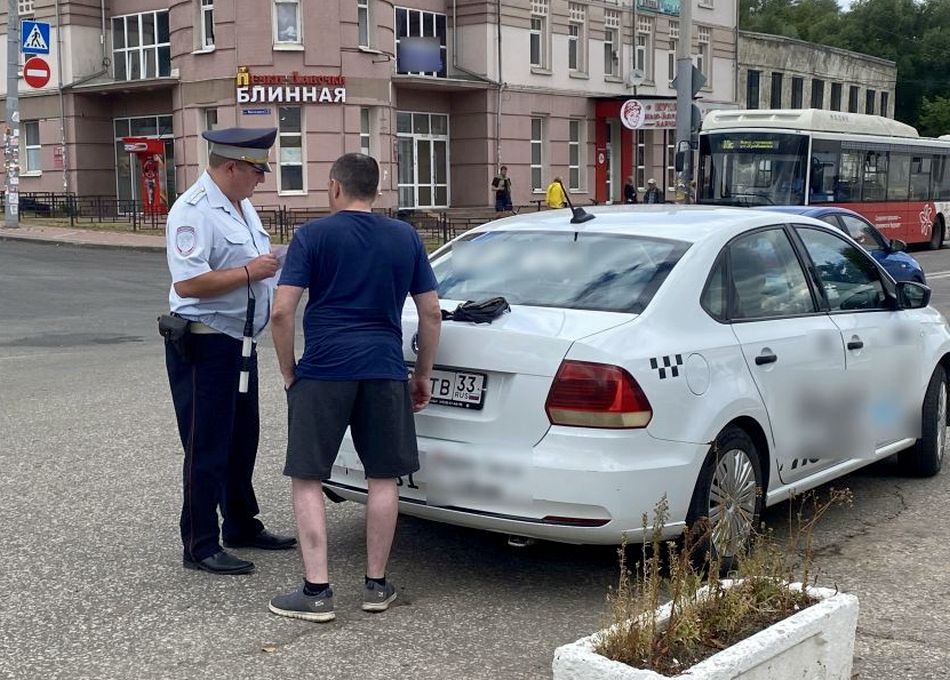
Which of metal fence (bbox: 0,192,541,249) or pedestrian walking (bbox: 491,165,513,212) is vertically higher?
pedestrian walking (bbox: 491,165,513,212)

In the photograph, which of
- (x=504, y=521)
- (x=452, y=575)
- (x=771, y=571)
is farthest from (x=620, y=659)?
(x=452, y=575)

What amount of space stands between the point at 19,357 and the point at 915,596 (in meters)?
10.1

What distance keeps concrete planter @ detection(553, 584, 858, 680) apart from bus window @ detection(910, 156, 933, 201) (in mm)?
30054

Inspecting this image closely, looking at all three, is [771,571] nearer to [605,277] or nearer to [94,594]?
[605,277]

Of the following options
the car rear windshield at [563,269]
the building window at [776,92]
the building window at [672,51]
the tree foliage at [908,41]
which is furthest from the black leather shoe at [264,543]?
the tree foliage at [908,41]

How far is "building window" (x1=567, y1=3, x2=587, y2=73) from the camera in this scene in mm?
43375

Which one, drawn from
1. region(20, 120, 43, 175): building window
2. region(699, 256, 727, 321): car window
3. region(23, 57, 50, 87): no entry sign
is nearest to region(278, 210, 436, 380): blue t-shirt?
region(699, 256, 727, 321): car window

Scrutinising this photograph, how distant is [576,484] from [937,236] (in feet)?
107

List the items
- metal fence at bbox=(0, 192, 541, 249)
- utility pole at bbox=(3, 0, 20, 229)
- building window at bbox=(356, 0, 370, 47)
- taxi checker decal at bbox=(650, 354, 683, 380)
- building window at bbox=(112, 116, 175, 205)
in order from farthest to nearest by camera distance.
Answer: building window at bbox=(112, 116, 175, 205) → building window at bbox=(356, 0, 370, 47) → metal fence at bbox=(0, 192, 541, 249) → utility pole at bbox=(3, 0, 20, 229) → taxi checker decal at bbox=(650, 354, 683, 380)

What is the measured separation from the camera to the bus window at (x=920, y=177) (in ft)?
105

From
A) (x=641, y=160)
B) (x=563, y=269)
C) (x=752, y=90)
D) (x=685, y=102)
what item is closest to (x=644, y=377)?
(x=563, y=269)

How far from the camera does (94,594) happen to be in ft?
17.1

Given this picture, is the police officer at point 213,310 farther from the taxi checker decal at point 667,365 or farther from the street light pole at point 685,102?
the street light pole at point 685,102

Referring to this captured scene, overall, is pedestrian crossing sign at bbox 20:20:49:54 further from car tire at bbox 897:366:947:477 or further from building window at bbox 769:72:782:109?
building window at bbox 769:72:782:109
